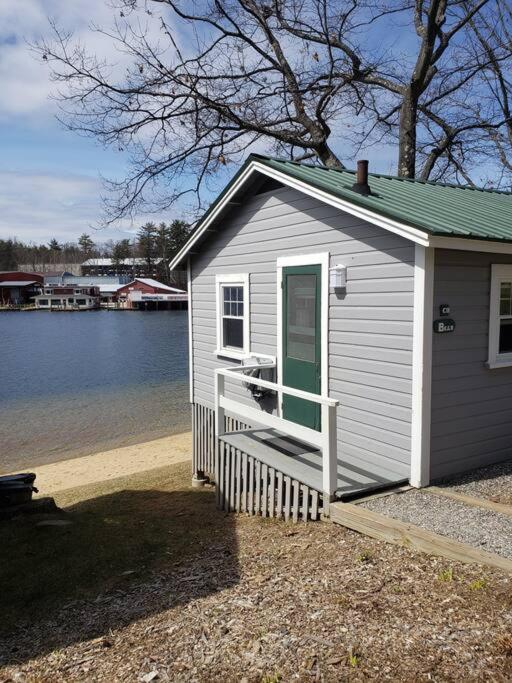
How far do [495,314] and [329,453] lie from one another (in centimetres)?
255

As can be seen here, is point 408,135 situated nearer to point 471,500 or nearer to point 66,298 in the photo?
point 471,500

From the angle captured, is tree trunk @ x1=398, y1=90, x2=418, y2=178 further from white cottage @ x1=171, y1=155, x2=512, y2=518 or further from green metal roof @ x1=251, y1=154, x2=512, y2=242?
white cottage @ x1=171, y1=155, x2=512, y2=518

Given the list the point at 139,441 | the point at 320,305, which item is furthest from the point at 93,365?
the point at 320,305

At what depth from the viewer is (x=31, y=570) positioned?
5.43 m

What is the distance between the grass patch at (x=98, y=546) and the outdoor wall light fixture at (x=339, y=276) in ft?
10.1

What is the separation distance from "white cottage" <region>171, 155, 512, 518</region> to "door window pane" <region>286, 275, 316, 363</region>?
0.03 metres

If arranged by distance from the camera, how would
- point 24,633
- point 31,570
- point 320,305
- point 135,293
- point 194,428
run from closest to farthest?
point 24,633
point 31,570
point 320,305
point 194,428
point 135,293

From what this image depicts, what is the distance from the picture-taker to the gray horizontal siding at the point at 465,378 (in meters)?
5.52

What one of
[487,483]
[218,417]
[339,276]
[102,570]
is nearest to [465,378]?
[487,483]

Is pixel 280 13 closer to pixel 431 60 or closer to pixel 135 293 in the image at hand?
pixel 431 60

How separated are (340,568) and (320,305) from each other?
3263 millimetres

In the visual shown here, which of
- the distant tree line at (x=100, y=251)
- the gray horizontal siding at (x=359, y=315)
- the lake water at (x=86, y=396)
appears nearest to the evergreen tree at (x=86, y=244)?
the distant tree line at (x=100, y=251)

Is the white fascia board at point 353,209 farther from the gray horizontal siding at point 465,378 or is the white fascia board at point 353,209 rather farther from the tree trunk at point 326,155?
the tree trunk at point 326,155

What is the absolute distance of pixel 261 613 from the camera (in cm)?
378
